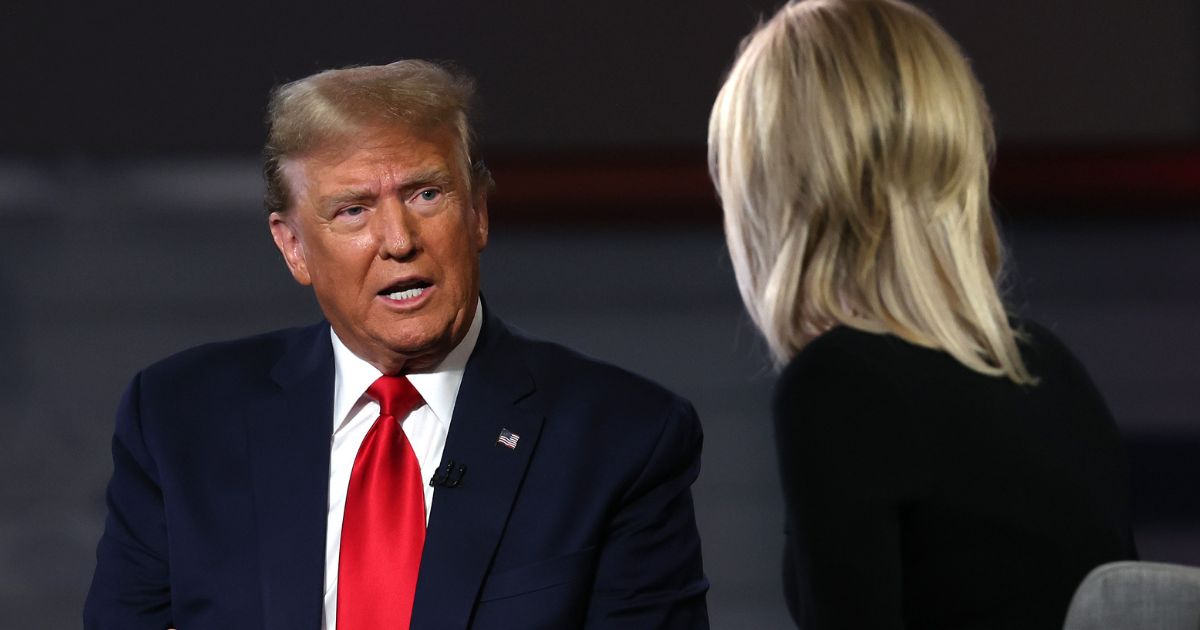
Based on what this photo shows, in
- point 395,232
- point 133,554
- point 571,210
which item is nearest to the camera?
point 395,232

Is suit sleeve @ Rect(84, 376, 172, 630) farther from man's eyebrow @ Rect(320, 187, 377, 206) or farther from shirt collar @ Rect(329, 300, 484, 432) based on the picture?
man's eyebrow @ Rect(320, 187, 377, 206)

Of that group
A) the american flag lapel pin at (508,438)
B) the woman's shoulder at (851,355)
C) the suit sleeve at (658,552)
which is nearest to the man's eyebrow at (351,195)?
the american flag lapel pin at (508,438)

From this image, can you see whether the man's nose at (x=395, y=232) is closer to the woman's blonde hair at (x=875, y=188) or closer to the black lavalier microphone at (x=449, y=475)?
the black lavalier microphone at (x=449, y=475)

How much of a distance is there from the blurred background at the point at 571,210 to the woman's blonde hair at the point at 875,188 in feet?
7.99

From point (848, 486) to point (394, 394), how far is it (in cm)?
74

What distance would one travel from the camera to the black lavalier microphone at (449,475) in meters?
1.78

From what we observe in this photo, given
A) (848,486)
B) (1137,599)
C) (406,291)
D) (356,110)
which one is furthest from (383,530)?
(1137,599)

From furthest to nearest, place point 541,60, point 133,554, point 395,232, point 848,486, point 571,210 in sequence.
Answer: point 571,210
point 541,60
point 133,554
point 395,232
point 848,486

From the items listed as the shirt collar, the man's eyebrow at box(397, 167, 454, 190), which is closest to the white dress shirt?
the shirt collar

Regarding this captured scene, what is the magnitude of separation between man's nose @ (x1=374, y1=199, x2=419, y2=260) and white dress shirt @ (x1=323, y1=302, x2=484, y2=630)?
0.18 m

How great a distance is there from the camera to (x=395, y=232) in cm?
175

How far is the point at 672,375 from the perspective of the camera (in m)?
4.08

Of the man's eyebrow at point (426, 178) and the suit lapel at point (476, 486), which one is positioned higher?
the man's eyebrow at point (426, 178)

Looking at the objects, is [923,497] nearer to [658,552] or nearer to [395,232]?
[658,552]
